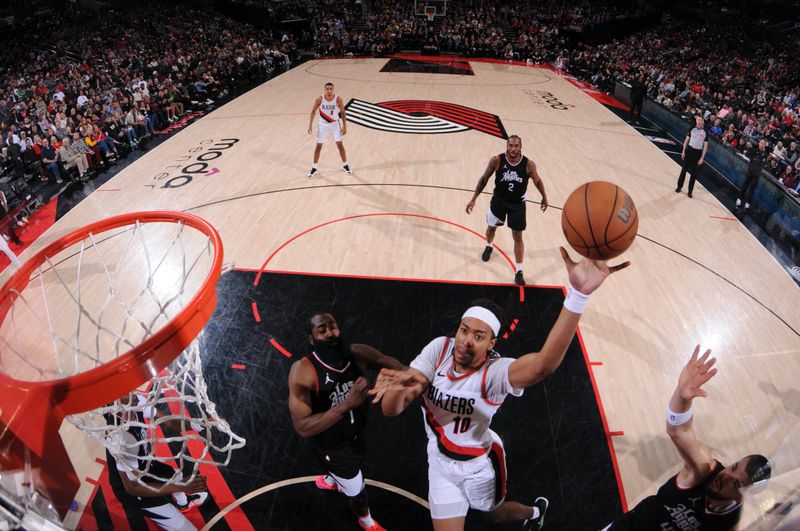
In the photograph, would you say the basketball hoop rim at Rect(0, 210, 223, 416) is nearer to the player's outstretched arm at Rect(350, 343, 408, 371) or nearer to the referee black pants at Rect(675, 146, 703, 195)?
the player's outstretched arm at Rect(350, 343, 408, 371)

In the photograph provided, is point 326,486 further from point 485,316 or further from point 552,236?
A: point 552,236

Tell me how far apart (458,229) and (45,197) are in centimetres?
760

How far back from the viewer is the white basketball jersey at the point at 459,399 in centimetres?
260

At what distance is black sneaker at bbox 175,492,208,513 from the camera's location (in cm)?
342

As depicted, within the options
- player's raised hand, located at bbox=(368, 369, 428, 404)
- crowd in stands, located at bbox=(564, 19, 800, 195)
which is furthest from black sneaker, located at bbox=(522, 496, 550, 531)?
crowd in stands, located at bbox=(564, 19, 800, 195)

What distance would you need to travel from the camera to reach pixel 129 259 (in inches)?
254

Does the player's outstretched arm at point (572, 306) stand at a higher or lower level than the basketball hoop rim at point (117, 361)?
higher

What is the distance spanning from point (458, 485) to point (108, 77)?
1673 cm

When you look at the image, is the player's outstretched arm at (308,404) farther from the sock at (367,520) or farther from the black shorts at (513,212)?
the black shorts at (513,212)

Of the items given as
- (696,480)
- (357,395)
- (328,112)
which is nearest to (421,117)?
(328,112)

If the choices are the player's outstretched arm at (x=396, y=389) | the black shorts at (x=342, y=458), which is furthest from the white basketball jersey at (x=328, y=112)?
the player's outstretched arm at (x=396, y=389)

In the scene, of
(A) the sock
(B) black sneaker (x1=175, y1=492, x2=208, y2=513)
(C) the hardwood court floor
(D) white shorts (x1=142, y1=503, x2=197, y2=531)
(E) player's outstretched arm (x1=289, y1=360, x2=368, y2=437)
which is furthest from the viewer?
(C) the hardwood court floor

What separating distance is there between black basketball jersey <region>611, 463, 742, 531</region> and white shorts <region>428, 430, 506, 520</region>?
0.87 metres

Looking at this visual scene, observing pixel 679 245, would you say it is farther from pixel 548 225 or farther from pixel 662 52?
pixel 662 52
